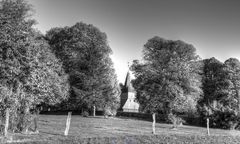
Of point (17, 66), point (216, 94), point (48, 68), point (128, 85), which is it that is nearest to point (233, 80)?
point (216, 94)

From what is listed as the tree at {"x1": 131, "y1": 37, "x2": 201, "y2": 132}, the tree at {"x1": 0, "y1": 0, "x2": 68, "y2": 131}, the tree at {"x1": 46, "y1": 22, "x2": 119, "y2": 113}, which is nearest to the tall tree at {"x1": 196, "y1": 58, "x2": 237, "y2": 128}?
the tree at {"x1": 131, "y1": 37, "x2": 201, "y2": 132}

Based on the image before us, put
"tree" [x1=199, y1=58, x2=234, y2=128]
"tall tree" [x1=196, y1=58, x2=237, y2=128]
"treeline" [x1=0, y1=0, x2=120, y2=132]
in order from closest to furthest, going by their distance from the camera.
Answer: "treeline" [x1=0, y1=0, x2=120, y2=132], "tall tree" [x1=196, y1=58, x2=237, y2=128], "tree" [x1=199, y1=58, x2=234, y2=128]

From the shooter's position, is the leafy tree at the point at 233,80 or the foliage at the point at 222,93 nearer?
the foliage at the point at 222,93

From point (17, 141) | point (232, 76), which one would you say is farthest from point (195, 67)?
point (17, 141)

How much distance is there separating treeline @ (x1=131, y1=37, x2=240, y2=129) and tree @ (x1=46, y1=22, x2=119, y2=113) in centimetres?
657

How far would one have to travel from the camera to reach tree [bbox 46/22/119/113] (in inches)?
1778

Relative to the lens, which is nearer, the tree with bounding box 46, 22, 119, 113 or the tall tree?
the tall tree

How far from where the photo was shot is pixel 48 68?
26.7m

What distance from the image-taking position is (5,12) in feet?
58.6

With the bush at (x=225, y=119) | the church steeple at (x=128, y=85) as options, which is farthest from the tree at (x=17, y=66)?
the church steeple at (x=128, y=85)

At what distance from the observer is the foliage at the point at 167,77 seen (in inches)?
1390

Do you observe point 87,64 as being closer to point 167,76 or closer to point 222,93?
point 167,76

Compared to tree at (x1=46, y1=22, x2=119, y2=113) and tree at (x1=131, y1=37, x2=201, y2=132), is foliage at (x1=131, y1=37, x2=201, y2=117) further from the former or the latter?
tree at (x1=46, y1=22, x2=119, y2=113)

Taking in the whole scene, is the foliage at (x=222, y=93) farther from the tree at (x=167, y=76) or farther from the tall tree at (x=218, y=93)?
the tree at (x=167, y=76)
